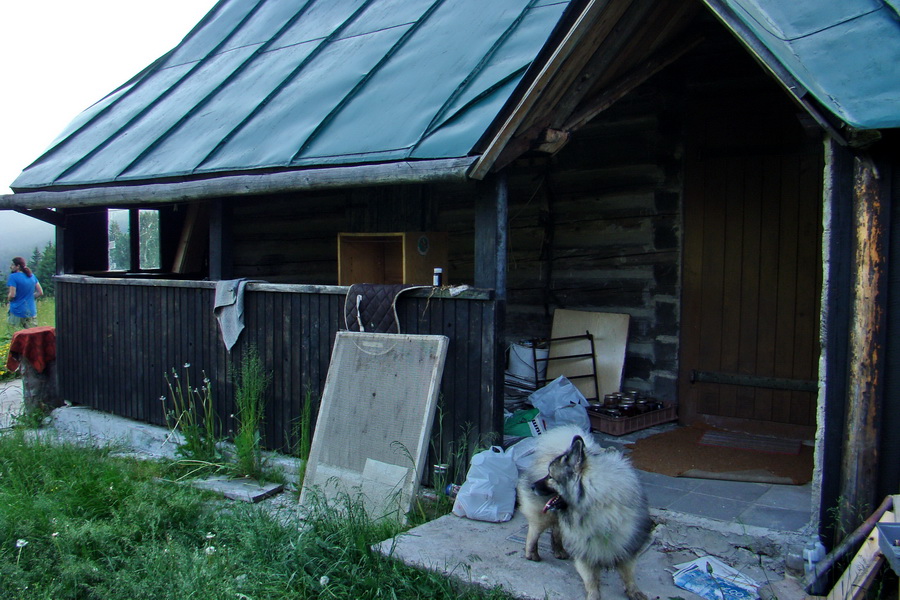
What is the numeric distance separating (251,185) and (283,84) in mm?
2142

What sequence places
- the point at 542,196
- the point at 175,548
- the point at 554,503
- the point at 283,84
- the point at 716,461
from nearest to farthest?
the point at 554,503, the point at 175,548, the point at 716,461, the point at 542,196, the point at 283,84

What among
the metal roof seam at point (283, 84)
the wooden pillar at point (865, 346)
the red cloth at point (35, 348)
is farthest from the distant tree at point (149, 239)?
the wooden pillar at point (865, 346)

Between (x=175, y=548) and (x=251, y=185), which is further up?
(x=251, y=185)

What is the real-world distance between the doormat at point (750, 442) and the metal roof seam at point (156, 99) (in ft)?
25.4

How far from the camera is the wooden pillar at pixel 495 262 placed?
5258 millimetres

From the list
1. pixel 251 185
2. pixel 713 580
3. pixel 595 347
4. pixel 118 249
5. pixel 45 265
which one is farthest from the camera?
pixel 45 265

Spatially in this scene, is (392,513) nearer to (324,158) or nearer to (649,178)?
(324,158)

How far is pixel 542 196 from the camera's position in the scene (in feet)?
25.4

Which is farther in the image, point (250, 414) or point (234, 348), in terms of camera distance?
point (234, 348)

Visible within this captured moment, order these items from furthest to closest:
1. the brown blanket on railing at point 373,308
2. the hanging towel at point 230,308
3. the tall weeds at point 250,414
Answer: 1. the hanging towel at point 230,308
2. the tall weeds at point 250,414
3. the brown blanket on railing at point 373,308

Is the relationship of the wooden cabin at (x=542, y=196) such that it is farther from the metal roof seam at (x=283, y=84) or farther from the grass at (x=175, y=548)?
the grass at (x=175, y=548)

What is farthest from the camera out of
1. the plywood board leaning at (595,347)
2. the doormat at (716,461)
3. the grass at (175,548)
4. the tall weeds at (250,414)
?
the plywood board leaning at (595,347)

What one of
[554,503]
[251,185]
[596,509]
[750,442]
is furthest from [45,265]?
[596,509]

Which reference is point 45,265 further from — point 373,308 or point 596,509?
point 596,509
